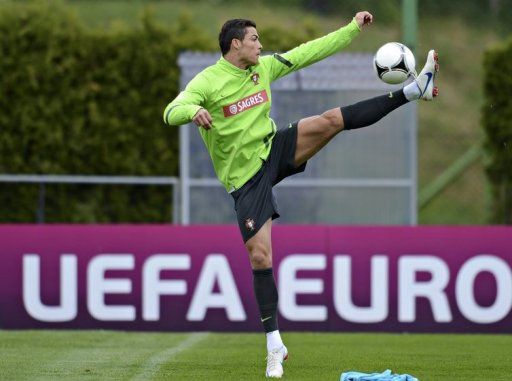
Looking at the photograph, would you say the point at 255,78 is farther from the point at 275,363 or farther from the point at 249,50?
the point at 275,363

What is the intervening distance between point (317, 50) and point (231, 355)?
2486 mm

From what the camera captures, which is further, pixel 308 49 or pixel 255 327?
pixel 255 327

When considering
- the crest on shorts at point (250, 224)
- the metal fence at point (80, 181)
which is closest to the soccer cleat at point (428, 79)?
the crest on shorts at point (250, 224)

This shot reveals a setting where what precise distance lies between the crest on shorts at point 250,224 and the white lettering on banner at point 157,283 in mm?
3884

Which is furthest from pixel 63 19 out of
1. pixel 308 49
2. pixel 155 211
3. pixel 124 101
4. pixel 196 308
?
pixel 308 49

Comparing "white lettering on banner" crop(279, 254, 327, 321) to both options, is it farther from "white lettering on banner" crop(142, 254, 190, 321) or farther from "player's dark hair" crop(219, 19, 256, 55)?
"player's dark hair" crop(219, 19, 256, 55)

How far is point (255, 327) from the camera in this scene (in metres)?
11.7

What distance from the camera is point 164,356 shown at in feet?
29.4

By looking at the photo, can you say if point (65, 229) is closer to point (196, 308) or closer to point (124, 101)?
point (196, 308)

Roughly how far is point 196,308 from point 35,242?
5.81ft

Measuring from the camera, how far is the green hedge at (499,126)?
13.9 m

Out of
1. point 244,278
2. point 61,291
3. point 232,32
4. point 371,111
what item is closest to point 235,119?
point 232,32

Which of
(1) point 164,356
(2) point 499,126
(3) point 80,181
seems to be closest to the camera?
(1) point 164,356

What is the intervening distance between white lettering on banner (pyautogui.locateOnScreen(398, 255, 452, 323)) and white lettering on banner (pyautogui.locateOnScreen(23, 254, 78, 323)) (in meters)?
3.28
